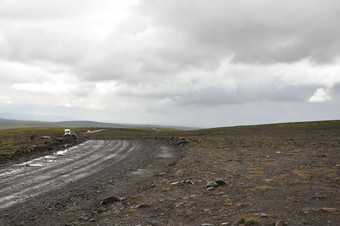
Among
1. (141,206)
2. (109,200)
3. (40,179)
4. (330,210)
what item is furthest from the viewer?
(40,179)

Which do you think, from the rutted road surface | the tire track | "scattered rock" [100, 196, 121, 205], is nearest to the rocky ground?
"scattered rock" [100, 196, 121, 205]

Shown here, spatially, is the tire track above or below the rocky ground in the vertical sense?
below

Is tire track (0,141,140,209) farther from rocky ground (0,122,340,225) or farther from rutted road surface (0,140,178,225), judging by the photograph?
rocky ground (0,122,340,225)

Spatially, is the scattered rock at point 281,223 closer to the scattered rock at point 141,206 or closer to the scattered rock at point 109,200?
the scattered rock at point 141,206

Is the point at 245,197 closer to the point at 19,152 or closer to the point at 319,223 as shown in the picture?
the point at 319,223

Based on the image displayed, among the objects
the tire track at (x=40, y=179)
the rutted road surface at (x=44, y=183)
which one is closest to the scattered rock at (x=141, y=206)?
the rutted road surface at (x=44, y=183)

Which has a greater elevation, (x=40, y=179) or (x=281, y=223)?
(x=281, y=223)

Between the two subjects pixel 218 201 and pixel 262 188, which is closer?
pixel 218 201

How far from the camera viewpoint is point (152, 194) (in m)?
13.3

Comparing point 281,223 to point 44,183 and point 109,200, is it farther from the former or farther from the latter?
point 44,183

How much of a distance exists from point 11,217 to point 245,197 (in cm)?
1026

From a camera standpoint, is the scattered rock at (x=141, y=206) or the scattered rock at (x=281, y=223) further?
the scattered rock at (x=141, y=206)

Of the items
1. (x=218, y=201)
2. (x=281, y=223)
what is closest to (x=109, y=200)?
(x=218, y=201)

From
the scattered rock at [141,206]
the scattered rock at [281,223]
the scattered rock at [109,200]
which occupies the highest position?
the scattered rock at [281,223]
